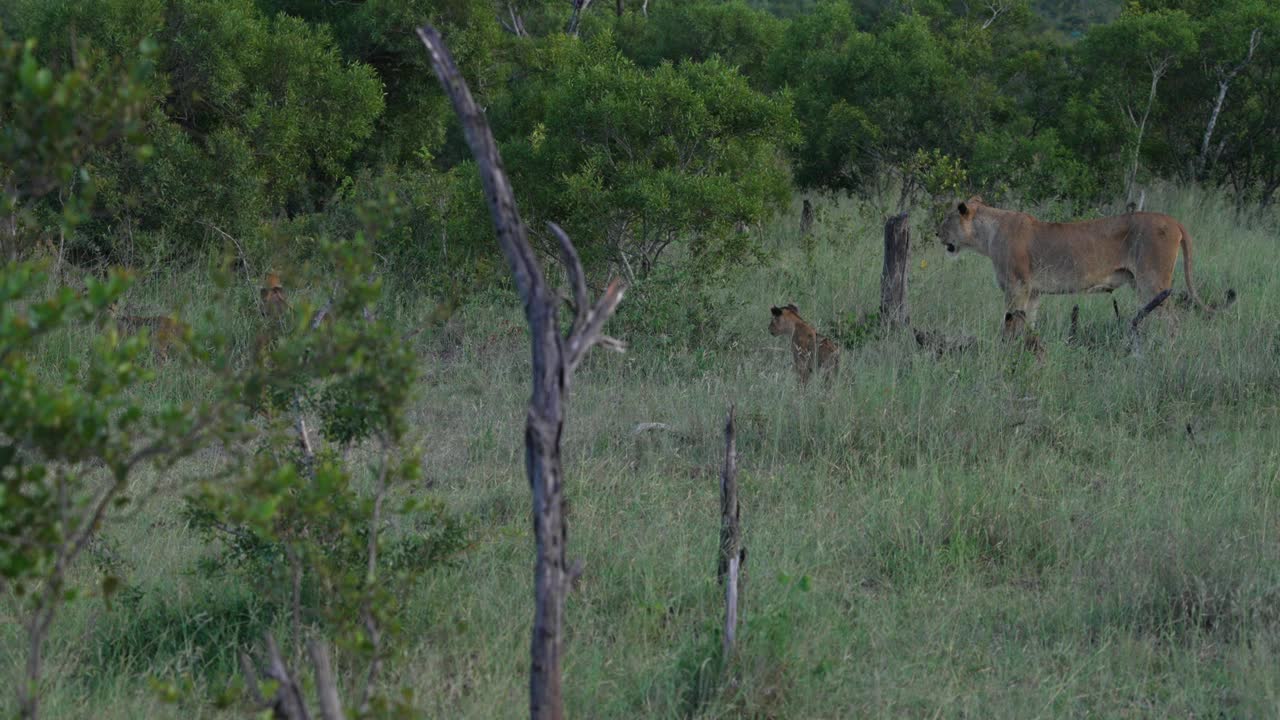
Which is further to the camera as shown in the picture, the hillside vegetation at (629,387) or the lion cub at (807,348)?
the lion cub at (807,348)

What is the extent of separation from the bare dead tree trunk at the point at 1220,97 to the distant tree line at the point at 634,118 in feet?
0.12

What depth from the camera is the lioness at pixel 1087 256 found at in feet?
30.9

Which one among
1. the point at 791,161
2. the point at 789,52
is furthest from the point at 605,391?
the point at 789,52

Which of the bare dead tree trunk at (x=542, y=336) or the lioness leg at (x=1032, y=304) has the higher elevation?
the bare dead tree trunk at (x=542, y=336)

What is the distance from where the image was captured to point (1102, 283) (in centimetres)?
964

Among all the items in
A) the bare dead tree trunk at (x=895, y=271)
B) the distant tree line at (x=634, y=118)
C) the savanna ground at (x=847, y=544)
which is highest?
the distant tree line at (x=634, y=118)

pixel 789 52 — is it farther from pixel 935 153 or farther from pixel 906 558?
pixel 906 558

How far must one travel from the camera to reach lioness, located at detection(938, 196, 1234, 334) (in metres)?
9.41

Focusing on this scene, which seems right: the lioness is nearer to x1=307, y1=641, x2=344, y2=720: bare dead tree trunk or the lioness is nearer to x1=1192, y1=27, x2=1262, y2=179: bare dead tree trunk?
x1=1192, y1=27, x2=1262, y2=179: bare dead tree trunk

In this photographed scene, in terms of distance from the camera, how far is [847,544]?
17.8 ft

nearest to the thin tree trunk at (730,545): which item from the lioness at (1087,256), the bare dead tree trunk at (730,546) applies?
the bare dead tree trunk at (730,546)

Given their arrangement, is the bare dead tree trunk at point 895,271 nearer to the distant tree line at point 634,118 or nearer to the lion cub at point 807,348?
the lion cub at point 807,348

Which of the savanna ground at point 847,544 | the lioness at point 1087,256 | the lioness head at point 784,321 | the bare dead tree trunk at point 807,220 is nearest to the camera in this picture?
the savanna ground at point 847,544

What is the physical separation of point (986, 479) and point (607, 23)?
14.4 meters
